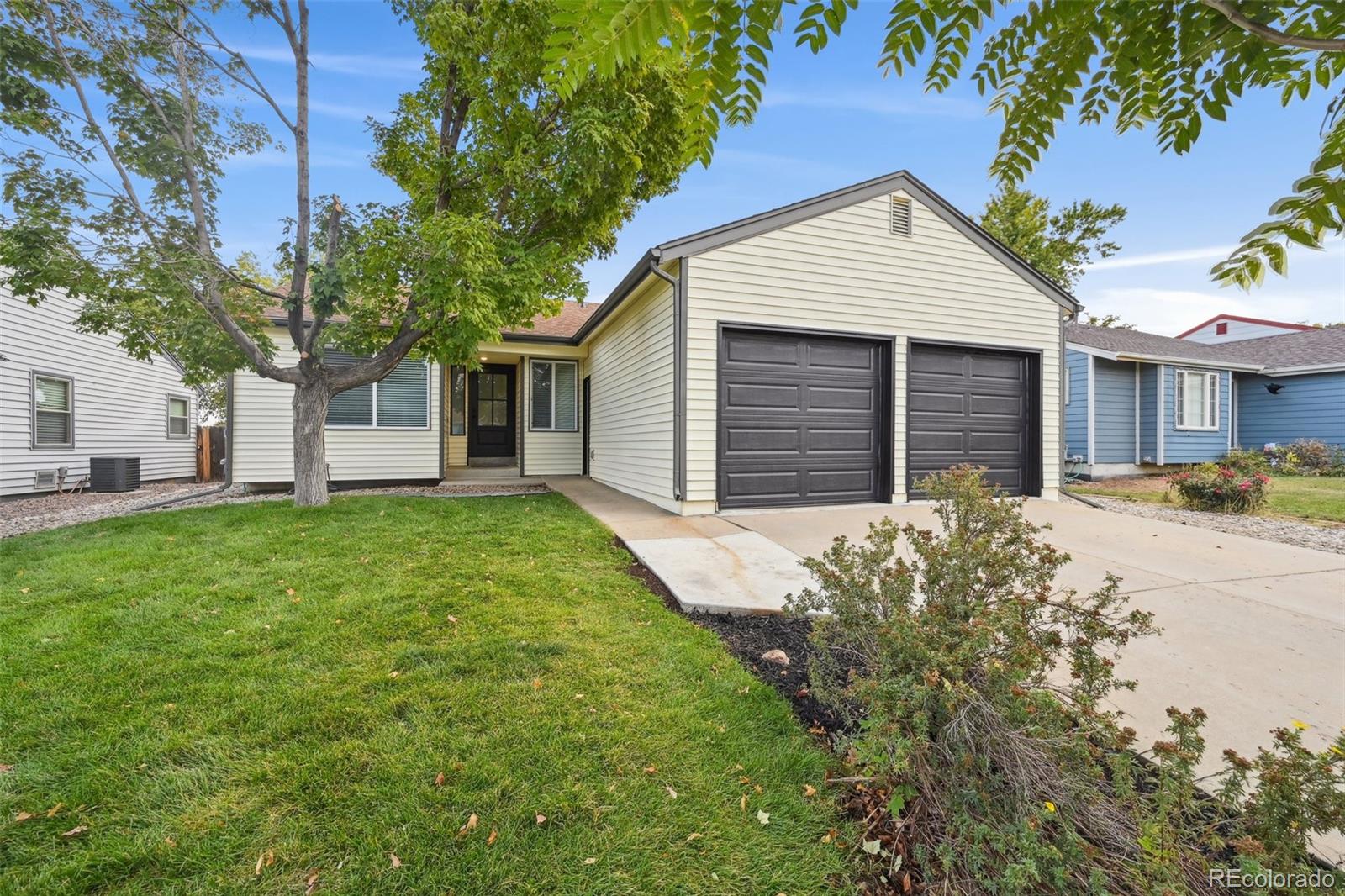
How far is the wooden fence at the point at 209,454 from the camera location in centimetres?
1334

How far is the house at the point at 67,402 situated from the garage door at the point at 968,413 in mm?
10801

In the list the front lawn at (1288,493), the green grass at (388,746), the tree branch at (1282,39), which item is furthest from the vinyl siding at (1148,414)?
the tree branch at (1282,39)

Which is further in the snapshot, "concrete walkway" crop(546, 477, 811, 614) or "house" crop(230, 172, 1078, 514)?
"house" crop(230, 172, 1078, 514)

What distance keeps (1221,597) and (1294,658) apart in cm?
96

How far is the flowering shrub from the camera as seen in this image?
7.08 metres

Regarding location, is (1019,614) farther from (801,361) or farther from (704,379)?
(801,361)

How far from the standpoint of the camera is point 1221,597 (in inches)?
132

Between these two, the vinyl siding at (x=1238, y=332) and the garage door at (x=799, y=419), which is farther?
the vinyl siding at (x=1238, y=332)

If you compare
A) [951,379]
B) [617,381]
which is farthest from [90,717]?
[951,379]

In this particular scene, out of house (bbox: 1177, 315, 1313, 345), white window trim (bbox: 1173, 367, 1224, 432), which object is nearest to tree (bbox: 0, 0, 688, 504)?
white window trim (bbox: 1173, 367, 1224, 432)

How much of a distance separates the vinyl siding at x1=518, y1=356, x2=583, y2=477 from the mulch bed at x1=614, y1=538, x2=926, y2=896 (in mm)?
7664

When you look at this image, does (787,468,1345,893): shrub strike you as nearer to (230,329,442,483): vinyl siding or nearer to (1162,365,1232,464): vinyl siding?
(230,329,442,483): vinyl siding

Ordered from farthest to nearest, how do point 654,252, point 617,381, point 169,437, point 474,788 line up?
point 169,437, point 617,381, point 654,252, point 474,788

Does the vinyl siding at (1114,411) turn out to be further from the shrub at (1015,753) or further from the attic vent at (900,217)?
the shrub at (1015,753)
